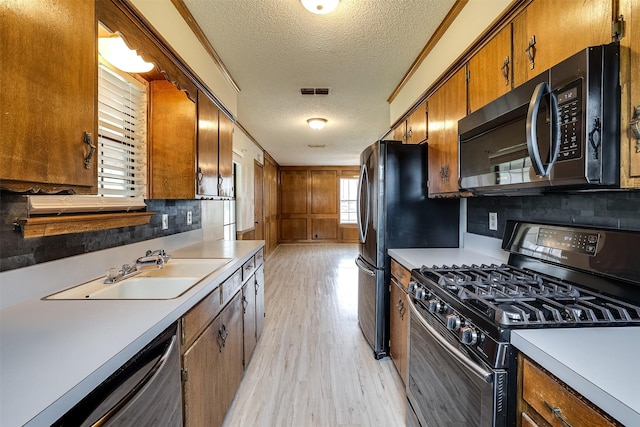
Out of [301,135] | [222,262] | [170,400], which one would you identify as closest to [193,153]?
[222,262]

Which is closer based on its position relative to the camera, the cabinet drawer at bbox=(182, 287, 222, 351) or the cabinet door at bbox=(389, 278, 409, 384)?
the cabinet drawer at bbox=(182, 287, 222, 351)

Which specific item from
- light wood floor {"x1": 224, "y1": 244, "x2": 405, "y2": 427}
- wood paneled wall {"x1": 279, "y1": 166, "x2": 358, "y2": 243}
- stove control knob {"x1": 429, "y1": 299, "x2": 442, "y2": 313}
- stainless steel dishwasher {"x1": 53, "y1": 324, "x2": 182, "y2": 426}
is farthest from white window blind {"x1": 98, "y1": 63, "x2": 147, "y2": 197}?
wood paneled wall {"x1": 279, "y1": 166, "x2": 358, "y2": 243}

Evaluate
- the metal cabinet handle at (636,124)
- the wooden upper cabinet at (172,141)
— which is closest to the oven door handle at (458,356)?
the metal cabinet handle at (636,124)

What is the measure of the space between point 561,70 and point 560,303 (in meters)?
0.80

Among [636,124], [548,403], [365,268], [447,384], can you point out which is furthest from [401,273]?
[636,124]

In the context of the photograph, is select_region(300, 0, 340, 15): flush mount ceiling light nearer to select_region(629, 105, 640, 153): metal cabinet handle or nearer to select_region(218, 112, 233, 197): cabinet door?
select_region(218, 112, 233, 197): cabinet door

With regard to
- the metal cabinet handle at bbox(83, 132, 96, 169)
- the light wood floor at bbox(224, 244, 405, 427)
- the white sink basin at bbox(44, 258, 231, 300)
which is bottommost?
the light wood floor at bbox(224, 244, 405, 427)

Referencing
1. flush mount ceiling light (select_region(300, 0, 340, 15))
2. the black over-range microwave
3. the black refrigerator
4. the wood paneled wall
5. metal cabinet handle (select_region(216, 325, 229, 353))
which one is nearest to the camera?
the black over-range microwave

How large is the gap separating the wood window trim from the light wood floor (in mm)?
1304

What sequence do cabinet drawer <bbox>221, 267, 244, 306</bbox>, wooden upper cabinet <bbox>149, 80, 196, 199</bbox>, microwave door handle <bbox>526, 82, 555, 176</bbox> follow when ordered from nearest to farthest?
microwave door handle <bbox>526, 82, 555, 176</bbox> < cabinet drawer <bbox>221, 267, 244, 306</bbox> < wooden upper cabinet <bbox>149, 80, 196, 199</bbox>

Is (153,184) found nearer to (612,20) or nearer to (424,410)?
(424,410)

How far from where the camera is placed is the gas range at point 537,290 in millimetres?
862

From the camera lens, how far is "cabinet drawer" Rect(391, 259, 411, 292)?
5.93 feet

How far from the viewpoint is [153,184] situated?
1939mm
